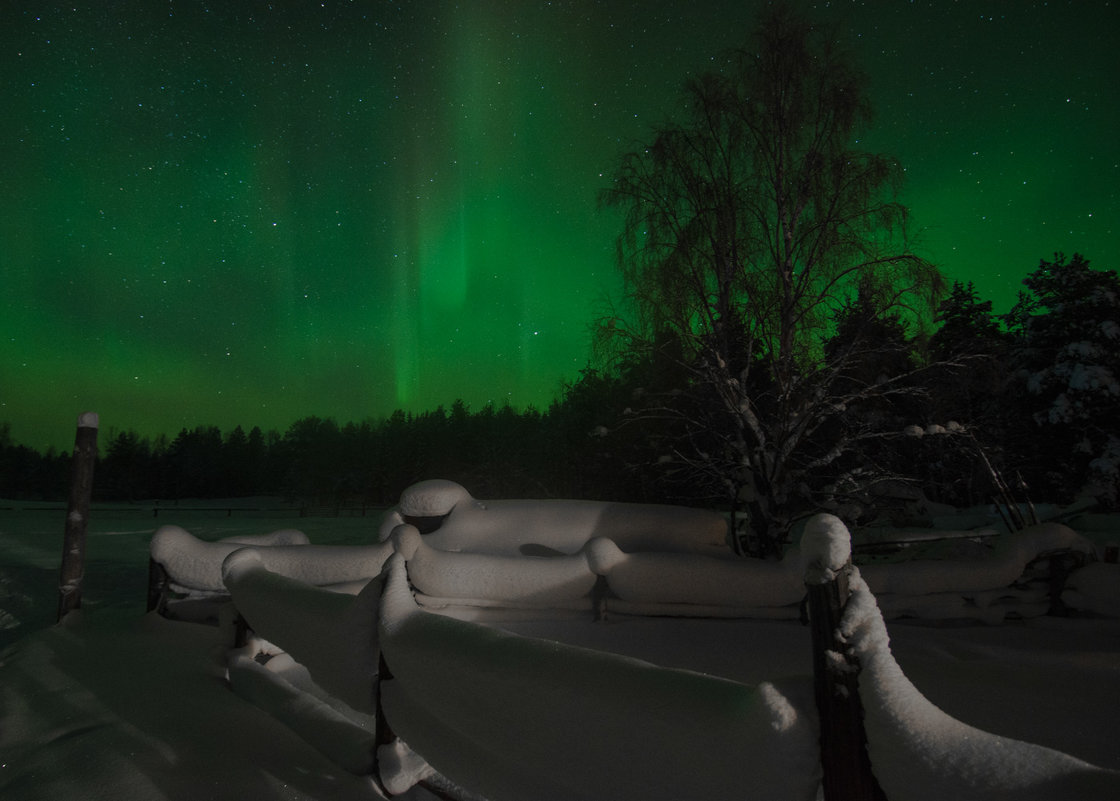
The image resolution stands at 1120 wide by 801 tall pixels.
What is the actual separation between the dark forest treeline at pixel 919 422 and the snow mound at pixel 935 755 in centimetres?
681

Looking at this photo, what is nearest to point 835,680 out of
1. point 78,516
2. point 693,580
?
point 693,580

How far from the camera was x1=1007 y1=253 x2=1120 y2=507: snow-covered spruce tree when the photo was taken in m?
17.3

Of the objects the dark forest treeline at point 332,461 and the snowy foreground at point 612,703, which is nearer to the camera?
the snowy foreground at point 612,703

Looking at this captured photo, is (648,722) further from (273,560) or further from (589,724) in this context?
(273,560)

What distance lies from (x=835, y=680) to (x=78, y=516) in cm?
770

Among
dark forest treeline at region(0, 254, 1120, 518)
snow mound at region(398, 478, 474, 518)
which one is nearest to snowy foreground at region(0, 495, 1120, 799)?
snow mound at region(398, 478, 474, 518)

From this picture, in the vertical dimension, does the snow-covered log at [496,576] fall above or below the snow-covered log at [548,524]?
below

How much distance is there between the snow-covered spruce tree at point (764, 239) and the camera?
28.0ft

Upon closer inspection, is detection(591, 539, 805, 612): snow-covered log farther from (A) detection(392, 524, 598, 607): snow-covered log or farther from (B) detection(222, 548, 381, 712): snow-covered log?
(B) detection(222, 548, 381, 712): snow-covered log

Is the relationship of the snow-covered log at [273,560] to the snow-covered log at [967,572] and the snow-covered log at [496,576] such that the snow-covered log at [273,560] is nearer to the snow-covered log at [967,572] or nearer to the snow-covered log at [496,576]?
the snow-covered log at [496,576]

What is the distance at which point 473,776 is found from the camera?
205 cm

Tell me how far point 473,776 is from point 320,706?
1.83 meters

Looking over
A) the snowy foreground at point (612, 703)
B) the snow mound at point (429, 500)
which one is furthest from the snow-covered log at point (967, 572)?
the snow mound at point (429, 500)

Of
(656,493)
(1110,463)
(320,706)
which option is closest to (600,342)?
(320,706)
